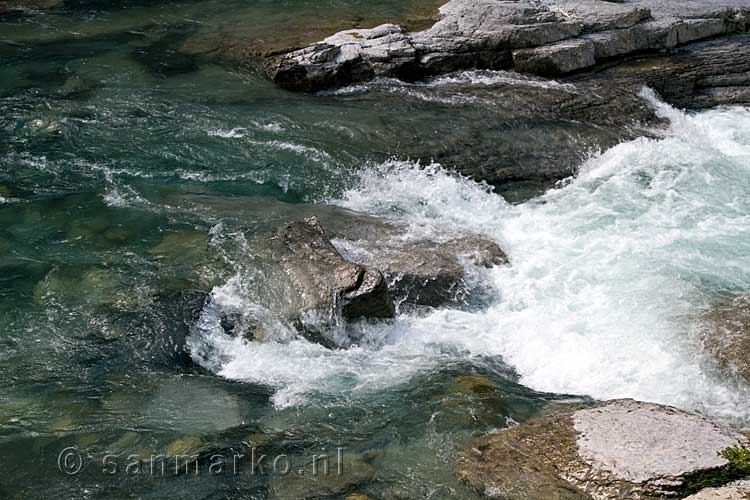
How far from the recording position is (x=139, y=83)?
1446 centimetres

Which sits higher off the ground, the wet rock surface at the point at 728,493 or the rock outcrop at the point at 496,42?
the rock outcrop at the point at 496,42

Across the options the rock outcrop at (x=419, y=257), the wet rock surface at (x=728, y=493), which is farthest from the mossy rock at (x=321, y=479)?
the rock outcrop at (x=419, y=257)

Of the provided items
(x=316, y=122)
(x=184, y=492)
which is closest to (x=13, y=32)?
(x=316, y=122)

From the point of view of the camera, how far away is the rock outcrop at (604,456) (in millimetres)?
6180

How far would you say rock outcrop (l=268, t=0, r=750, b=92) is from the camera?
14.5 m

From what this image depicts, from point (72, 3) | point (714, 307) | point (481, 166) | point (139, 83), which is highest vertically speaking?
point (72, 3)

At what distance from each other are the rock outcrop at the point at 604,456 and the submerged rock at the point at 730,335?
66.9 inches

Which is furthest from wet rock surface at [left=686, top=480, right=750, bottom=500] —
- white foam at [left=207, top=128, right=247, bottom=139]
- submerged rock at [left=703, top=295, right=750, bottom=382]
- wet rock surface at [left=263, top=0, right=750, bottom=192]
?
white foam at [left=207, top=128, right=247, bottom=139]

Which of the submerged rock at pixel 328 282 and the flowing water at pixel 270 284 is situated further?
the submerged rock at pixel 328 282

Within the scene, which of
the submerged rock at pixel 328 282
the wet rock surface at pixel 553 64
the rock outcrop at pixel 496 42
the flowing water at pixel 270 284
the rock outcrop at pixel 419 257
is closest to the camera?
the flowing water at pixel 270 284

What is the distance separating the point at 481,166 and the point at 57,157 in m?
6.12

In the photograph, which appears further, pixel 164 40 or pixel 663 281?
pixel 164 40

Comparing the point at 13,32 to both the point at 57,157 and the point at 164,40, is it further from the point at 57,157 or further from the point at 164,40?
the point at 57,157

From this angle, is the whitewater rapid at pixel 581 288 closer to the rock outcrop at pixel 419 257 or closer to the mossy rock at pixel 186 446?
the rock outcrop at pixel 419 257
